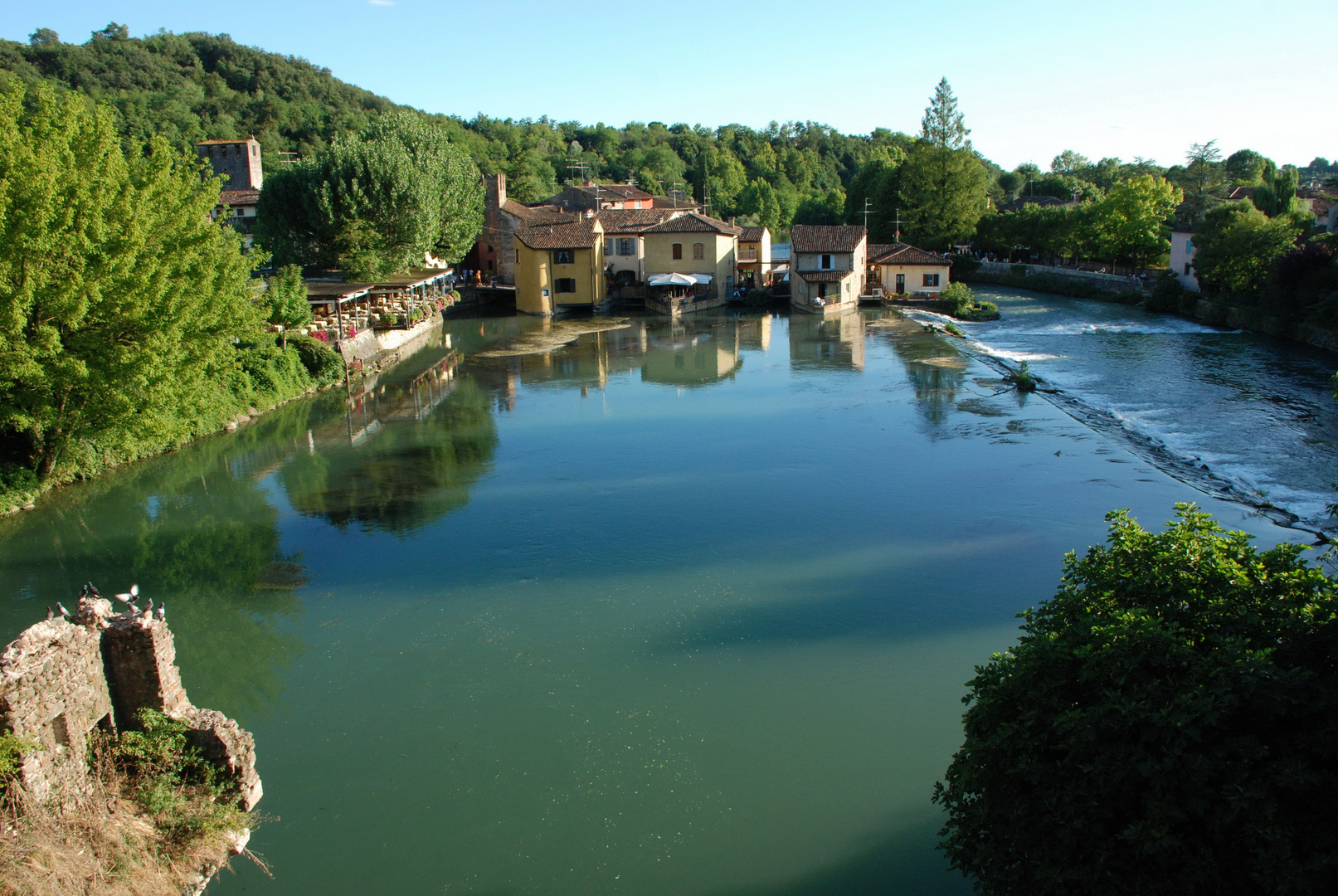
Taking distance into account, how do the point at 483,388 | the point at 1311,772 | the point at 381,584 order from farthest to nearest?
the point at 483,388
the point at 381,584
the point at 1311,772

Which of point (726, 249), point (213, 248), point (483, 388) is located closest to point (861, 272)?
point (726, 249)

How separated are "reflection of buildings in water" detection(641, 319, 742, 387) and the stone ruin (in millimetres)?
24500

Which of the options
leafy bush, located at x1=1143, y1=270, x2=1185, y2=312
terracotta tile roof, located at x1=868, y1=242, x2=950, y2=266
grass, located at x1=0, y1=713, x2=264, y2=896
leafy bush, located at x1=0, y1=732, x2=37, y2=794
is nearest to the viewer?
grass, located at x1=0, y1=713, x2=264, y2=896

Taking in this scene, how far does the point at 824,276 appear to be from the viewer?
51906 mm

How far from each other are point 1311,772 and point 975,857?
237cm

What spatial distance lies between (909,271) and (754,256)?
11.6 metres

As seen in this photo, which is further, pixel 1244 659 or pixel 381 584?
pixel 381 584

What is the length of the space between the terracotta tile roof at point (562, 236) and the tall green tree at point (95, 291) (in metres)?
30.6

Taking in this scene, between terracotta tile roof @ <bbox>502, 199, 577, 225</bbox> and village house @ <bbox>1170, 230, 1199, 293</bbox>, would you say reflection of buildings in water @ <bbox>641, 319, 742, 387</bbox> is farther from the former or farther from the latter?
village house @ <bbox>1170, 230, 1199, 293</bbox>

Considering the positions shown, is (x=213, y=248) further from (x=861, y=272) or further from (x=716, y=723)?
(x=861, y=272)

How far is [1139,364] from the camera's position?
33.9 metres

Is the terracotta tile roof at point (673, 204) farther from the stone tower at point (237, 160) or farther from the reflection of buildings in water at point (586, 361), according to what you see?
the stone tower at point (237, 160)

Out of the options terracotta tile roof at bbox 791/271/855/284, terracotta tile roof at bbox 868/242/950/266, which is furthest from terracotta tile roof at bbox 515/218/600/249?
terracotta tile roof at bbox 868/242/950/266

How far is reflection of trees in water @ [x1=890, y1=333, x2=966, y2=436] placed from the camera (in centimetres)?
2772
